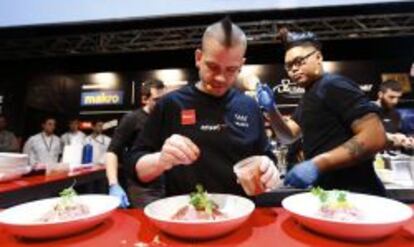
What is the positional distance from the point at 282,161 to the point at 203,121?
2.15m

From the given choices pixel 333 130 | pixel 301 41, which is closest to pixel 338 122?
pixel 333 130

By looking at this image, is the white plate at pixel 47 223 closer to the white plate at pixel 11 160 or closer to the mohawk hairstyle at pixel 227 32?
the mohawk hairstyle at pixel 227 32

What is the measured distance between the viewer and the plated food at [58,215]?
0.93 m

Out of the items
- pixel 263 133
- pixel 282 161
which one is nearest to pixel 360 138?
pixel 263 133

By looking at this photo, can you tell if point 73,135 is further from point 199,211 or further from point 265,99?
point 199,211

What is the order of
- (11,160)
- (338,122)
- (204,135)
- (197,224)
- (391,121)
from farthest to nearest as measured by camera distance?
(391,121) → (11,160) → (338,122) → (204,135) → (197,224)

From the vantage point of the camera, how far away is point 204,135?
1.47 metres

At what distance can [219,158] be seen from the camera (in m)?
1.48

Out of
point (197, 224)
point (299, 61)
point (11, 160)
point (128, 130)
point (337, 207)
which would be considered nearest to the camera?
point (197, 224)

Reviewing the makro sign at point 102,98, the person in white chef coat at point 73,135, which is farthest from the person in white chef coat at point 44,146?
the makro sign at point 102,98

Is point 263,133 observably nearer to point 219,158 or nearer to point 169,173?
point 219,158

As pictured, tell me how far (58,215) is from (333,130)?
1286 mm

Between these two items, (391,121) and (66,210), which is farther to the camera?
(391,121)

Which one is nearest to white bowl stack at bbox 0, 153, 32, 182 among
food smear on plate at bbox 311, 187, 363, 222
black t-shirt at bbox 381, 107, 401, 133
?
food smear on plate at bbox 311, 187, 363, 222
